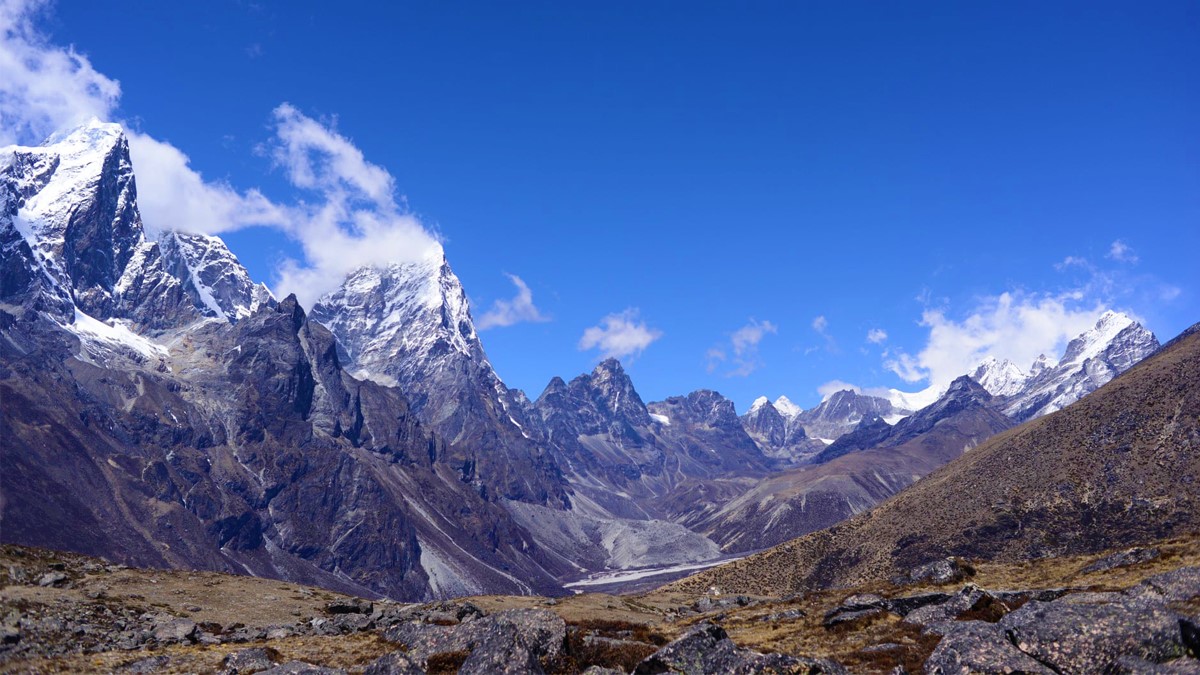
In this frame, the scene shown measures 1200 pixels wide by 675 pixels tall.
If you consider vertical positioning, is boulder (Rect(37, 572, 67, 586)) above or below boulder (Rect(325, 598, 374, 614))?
above

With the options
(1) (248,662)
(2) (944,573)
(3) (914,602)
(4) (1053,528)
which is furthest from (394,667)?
(4) (1053,528)

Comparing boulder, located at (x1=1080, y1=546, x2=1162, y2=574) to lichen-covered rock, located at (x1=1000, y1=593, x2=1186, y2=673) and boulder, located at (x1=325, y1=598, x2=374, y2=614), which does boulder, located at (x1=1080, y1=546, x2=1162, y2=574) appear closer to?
lichen-covered rock, located at (x1=1000, y1=593, x2=1186, y2=673)

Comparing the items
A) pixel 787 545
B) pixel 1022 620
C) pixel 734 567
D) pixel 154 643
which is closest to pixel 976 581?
pixel 1022 620

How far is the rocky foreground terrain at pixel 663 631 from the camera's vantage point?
969 inches

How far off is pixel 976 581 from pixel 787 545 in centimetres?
13568

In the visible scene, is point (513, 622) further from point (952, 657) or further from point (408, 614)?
point (408, 614)

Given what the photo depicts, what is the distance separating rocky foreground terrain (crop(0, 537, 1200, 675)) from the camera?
80.7ft

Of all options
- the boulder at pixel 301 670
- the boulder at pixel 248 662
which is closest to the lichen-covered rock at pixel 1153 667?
the boulder at pixel 301 670

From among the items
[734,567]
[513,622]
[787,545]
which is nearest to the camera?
[513,622]

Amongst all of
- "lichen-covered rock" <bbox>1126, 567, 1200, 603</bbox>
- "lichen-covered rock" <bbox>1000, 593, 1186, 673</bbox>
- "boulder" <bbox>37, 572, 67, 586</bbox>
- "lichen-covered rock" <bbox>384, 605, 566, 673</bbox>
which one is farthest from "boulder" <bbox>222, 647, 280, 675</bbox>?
"boulder" <bbox>37, 572, 67, 586</bbox>

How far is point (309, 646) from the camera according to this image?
43.1 m

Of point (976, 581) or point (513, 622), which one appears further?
point (976, 581)

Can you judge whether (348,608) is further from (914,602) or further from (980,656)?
(980,656)

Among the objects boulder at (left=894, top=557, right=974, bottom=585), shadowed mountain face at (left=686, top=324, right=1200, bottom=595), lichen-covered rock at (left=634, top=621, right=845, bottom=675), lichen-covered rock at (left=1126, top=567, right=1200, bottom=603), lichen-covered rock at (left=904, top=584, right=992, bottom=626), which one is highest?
lichen-covered rock at (left=634, top=621, right=845, bottom=675)
